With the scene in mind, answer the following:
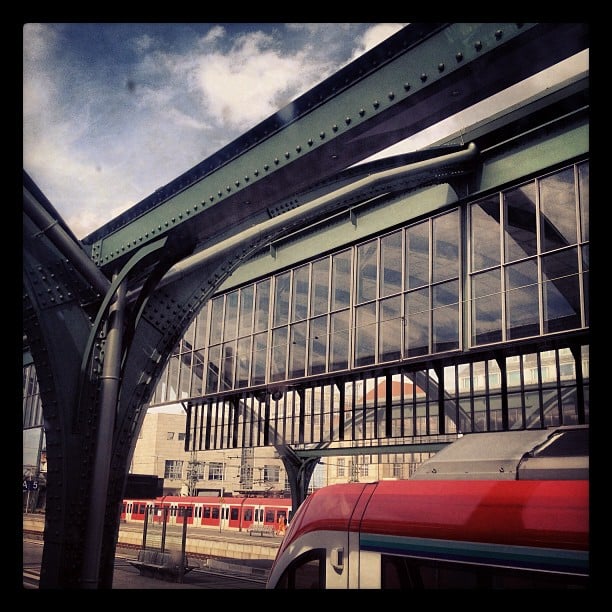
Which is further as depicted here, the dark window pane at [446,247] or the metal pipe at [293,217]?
the dark window pane at [446,247]

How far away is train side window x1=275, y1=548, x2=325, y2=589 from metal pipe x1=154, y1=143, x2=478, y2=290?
124 inches

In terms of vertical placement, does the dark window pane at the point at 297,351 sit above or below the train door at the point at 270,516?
above

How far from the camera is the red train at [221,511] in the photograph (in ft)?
92.3

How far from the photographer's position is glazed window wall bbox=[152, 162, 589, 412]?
13406 mm

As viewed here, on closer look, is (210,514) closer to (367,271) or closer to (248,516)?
(248,516)

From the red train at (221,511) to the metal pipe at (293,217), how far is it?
2020cm

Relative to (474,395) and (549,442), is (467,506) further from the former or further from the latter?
(474,395)

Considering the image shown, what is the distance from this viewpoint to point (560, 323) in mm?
12984

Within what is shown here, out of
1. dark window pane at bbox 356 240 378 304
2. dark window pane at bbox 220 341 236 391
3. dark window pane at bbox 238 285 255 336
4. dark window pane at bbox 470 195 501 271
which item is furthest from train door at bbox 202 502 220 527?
dark window pane at bbox 470 195 501 271

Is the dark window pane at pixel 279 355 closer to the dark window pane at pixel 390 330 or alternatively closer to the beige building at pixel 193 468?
the dark window pane at pixel 390 330

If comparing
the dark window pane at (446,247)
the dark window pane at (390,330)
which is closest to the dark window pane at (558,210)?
the dark window pane at (446,247)

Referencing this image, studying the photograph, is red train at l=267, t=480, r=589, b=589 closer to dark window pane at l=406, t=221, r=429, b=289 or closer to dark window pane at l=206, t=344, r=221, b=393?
dark window pane at l=406, t=221, r=429, b=289

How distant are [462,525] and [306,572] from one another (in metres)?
1.62

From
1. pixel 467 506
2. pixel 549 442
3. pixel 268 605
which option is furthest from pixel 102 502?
pixel 549 442
